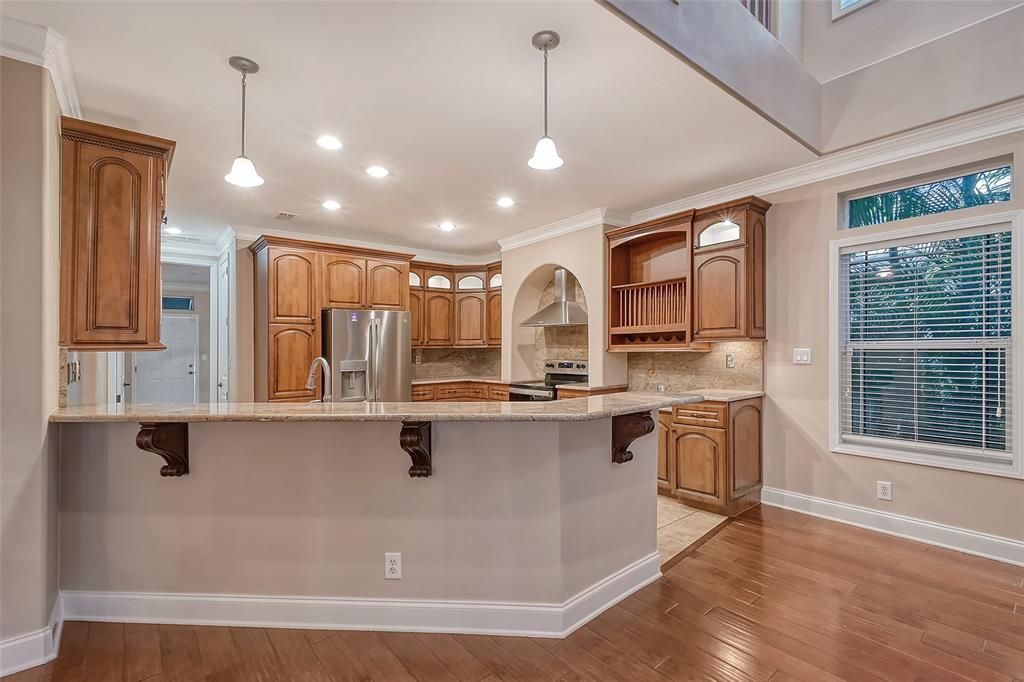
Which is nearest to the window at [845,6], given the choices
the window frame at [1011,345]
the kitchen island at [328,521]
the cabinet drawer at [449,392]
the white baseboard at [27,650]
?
the window frame at [1011,345]

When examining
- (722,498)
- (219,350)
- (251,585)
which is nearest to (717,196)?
(722,498)

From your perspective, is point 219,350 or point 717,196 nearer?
point 717,196

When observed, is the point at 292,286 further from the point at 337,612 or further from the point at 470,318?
the point at 337,612

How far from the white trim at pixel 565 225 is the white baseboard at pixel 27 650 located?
4.72 metres

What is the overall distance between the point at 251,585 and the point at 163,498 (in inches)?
22.6

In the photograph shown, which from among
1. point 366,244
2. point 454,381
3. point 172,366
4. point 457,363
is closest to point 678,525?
point 454,381

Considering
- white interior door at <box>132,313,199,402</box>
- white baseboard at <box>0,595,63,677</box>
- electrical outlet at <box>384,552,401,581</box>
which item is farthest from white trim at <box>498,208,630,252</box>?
white interior door at <box>132,313,199,402</box>

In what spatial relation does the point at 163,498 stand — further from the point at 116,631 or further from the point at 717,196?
the point at 717,196

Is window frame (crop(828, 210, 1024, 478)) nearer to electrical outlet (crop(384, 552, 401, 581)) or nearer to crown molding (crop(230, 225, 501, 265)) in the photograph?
electrical outlet (crop(384, 552, 401, 581))

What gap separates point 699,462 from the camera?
3881 mm

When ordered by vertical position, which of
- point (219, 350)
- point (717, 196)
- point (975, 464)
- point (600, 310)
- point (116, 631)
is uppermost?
point (717, 196)

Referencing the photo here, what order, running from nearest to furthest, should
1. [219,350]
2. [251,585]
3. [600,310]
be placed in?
[251,585] → [600,310] → [219,350]

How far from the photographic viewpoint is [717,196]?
14.2 ft

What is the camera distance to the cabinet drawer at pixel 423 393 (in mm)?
6258
